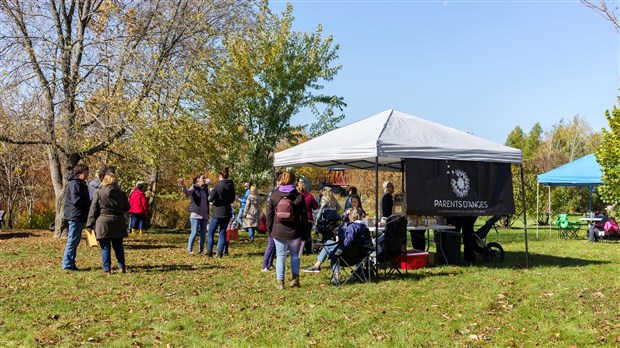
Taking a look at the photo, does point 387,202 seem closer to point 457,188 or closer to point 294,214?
point 457,188

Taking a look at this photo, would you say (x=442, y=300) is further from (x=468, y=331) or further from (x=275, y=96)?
(x=275, y=96)

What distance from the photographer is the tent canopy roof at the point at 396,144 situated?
27.0ft

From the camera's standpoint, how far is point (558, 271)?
29.0ft

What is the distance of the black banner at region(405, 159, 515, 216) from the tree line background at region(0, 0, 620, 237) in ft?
8.37

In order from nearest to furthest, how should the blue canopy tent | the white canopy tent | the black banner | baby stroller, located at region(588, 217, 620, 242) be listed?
the white canopy tent → the black banner → baby stroller, located at region(588, 217, 620, 242) → the blue canopy tent

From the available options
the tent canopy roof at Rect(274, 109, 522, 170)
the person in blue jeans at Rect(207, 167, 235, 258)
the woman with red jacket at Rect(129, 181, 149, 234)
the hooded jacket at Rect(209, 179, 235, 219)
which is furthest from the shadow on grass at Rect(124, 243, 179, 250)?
the tent canopy roof at Rect(274, 109, 522, 170)

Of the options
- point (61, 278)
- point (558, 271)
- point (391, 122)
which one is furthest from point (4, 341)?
point (558, 271)

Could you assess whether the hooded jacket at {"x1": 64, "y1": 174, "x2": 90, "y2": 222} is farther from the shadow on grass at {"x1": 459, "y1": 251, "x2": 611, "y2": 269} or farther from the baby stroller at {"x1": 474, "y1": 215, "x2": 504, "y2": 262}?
the baby stroller at {"x1": 474, "y1": 215, "x2": 504, "y2": 262}

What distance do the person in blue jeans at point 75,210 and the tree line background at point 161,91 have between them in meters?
3.44

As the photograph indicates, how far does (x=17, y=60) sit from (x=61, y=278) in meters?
7.21

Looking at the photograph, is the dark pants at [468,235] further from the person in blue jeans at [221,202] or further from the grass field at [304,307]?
the person in blue jeans at [221,202]

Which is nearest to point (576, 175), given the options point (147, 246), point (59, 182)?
point (147, 246)

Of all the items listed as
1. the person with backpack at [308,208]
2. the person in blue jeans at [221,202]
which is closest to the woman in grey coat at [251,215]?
the person with backpack at [308,208]

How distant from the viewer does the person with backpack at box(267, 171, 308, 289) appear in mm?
7305
